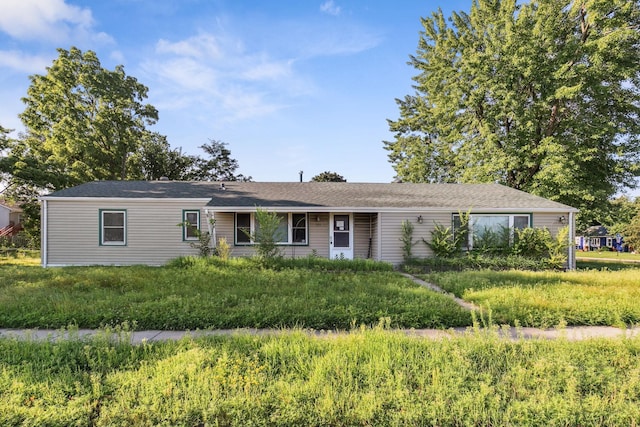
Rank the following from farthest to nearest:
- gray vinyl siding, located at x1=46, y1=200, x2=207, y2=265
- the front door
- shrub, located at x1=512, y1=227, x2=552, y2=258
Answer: the front door < gray vinyl siding, located at x1=46, y1=200, x2=207, y2=265 < shrub, located at x1=512, y1=227, x2=552, y2=258

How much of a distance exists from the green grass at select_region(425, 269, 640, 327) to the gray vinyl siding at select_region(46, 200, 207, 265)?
9798 mm

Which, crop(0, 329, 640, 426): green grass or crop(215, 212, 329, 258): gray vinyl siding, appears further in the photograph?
crop(215, 212, 329, 258): gray vinyl siding

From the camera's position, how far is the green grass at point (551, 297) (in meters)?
5.20

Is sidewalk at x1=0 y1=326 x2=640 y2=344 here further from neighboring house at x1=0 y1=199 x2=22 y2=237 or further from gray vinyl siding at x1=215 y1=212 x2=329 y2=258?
neighboring house at x1=0 y1=199 x2=22 y2=237

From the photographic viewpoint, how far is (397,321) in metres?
5.09

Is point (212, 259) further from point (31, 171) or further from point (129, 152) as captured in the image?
point (129, 152)

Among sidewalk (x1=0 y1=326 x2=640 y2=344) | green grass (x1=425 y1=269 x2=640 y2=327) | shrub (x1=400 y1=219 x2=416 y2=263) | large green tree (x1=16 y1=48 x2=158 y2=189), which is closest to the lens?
sidewalk (x1=0 y1=326 x2=640 y2=344)

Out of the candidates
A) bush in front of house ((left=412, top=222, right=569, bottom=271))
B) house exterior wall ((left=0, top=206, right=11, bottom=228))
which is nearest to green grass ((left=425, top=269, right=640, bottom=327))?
bush in front of house ((left=412, top=222, right=569, bottom=271))

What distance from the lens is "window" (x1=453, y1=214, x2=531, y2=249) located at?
1269 centimetres

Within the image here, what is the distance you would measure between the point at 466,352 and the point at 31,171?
24.5m

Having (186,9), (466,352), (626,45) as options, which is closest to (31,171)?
(186,9)

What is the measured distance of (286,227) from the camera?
13297 mm

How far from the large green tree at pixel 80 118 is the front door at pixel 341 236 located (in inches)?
761

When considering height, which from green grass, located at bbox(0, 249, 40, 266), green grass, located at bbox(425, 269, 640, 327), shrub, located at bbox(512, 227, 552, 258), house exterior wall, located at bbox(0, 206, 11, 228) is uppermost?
house exterior wall, located at bbox(0, 206, 11, 228)
